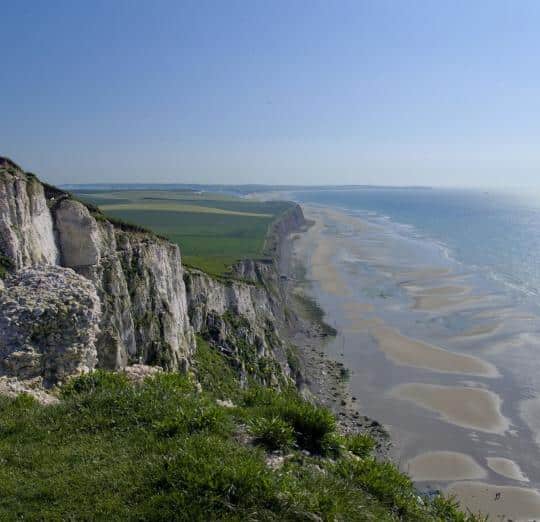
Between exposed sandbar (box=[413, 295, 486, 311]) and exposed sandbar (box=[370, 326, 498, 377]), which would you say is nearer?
exposed sandbar (box=[370, 326, 498, 377])

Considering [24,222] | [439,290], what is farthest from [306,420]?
[439,290]

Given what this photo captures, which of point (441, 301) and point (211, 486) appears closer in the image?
point (211, 486)

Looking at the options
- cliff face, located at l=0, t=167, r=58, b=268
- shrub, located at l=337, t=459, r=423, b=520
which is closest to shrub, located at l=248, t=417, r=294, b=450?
shrub, located at l=337, t=459, r=423, b=520

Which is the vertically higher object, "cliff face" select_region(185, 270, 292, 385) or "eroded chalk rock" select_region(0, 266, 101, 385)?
"eroded chalk rock" select_region(0, 266, 101, 385)

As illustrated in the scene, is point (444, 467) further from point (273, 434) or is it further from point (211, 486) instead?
point (211, 486)

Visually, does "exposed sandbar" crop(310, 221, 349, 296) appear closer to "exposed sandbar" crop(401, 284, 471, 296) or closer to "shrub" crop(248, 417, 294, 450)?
"exposed sandbar" crop(401, 284, 471, 296)

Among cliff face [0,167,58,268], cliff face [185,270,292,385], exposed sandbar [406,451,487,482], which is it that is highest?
cliff face [0,167,58,268]

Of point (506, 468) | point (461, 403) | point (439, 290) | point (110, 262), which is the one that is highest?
point (110, 262)
